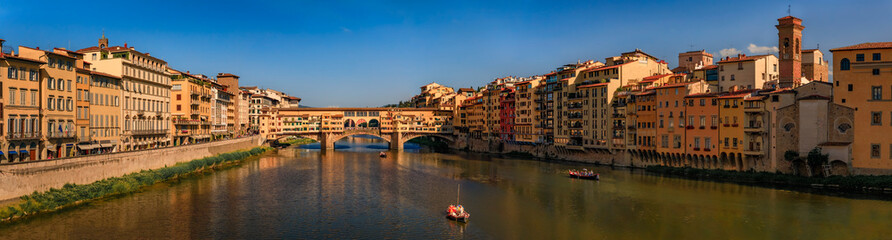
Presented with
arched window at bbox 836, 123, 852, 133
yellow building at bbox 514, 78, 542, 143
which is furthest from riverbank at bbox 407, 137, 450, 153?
arched window at bbox 836, 123, 852, 133

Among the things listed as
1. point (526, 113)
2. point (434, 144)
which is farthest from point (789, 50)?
point (434, 144)

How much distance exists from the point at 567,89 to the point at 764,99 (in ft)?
85.6

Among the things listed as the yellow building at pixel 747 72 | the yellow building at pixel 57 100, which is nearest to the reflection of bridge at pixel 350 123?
the yellow building at pixel 57 100

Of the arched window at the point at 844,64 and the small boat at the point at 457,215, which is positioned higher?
the arched window at the point at 844,64

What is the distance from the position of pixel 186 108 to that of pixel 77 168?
3146 cm

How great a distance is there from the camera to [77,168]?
35.6m

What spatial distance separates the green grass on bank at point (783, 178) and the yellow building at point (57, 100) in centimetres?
5343

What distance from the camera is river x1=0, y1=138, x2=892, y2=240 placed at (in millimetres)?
29984

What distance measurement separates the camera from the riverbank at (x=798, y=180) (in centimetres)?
4034

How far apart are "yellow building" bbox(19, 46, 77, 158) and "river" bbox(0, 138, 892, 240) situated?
21.5 feet

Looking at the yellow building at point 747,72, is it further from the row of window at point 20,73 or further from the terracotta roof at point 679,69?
the row of window at point 20,73

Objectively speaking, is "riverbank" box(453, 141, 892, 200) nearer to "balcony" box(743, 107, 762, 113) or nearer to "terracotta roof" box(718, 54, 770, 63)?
"balcony" box(743, 107, 762, 113)

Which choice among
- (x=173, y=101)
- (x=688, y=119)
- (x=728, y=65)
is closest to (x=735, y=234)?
(x=688, y=119)

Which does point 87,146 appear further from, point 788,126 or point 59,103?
point 788,126
